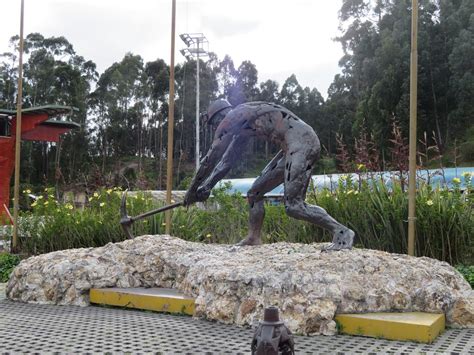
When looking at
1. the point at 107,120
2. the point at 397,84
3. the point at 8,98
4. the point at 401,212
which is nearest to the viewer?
the point at 401,212

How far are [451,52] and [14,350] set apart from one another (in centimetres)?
3067

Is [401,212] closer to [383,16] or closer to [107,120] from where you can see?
[383,16]

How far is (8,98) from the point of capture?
1510 inches

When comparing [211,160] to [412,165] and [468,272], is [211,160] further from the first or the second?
[468,272]

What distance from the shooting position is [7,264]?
9.04m

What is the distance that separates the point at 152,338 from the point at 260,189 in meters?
2.36

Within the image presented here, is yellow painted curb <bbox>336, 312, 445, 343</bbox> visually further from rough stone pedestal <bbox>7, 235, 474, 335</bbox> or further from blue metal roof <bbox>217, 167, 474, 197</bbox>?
blue metal roof <bbox>217, 167, 474, 197</bbox>

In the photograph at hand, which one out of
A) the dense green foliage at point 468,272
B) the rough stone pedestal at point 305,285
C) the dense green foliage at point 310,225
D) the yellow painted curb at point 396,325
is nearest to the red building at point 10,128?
the dense green foliage at point 310,225

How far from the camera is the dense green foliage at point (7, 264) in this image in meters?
8.59

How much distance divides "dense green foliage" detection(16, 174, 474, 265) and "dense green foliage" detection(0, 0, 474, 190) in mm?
20093

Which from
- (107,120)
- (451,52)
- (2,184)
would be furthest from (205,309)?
(107,120)

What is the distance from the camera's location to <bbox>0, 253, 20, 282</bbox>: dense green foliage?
8.59 m

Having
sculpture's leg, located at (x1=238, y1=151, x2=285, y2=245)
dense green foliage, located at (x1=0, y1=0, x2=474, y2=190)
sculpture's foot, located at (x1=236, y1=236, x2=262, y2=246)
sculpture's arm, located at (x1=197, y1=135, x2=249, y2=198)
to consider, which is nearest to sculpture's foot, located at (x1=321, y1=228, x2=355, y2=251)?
sculpture's leg, located at (x1=238, y1=151, x2=285, y2=245)

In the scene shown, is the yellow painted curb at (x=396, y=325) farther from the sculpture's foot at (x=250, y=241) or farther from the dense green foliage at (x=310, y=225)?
the dense green foliage at (x=310, y=225)
